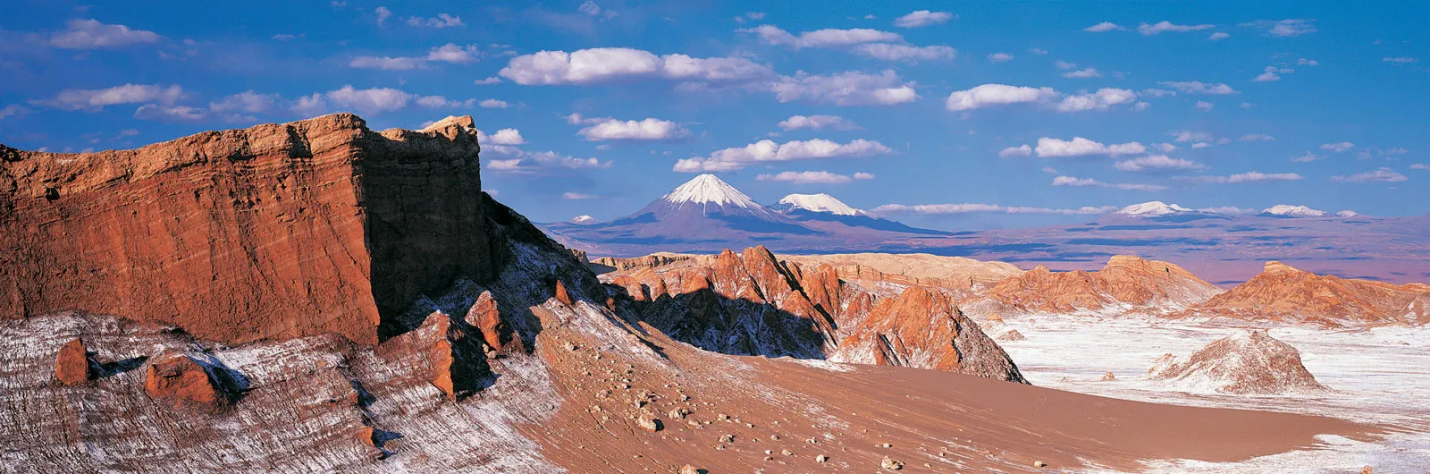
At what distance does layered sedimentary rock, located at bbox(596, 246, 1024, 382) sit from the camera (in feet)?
179

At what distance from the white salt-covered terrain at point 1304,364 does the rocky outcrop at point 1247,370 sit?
87 centimetres

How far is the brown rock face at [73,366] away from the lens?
1917cm

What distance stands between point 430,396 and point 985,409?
808 inches

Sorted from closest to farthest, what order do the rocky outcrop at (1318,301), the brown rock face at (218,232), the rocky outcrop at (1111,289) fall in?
the brown rock face at (218,232) → the rocky outcrop at (1318,301) → the rocky outcrop at (1111,289)

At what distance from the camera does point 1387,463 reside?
3231 centimetres

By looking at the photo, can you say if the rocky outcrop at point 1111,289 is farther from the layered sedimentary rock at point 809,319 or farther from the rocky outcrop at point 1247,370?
the rocky outcrop at point 1247,370

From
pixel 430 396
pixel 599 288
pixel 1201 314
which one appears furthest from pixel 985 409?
pixel 1201 314

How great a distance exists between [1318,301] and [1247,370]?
225 feet

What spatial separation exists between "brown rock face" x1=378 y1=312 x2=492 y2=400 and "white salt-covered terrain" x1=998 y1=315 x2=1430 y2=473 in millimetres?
20256

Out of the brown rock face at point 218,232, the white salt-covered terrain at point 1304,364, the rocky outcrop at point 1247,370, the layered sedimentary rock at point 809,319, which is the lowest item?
the white salt-covered terrain at point 1304,364

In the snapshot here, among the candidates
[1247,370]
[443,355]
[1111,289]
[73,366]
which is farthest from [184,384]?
[1111,289]

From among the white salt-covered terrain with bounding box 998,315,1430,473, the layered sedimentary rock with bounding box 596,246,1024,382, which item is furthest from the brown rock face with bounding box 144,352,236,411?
the layered sedimentary rock with bounding box 596,246,1024,382

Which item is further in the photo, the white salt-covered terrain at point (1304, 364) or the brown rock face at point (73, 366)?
the white salt-covered terrain at point (1304, 364)

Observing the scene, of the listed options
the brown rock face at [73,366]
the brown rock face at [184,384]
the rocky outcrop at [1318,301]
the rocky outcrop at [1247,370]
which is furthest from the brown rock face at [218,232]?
the rocky outcrop at [1318,301]
